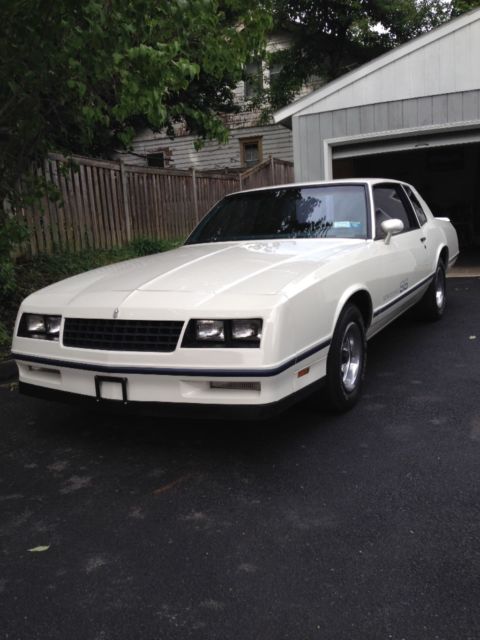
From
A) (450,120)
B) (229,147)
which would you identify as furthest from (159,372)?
(229,147)

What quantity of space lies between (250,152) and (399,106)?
42.5 feet

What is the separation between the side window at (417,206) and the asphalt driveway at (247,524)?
235 centimetres

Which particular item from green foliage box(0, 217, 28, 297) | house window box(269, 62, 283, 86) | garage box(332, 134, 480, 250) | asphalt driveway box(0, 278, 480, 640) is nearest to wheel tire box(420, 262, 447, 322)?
asphalt driveway box(0, 278, 480, 640)

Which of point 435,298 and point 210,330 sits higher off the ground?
point 210,330

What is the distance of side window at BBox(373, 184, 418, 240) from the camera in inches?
178

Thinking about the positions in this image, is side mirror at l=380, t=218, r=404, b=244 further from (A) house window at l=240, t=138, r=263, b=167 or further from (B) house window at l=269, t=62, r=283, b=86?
(A) house window at l=240, t=138, r=263, b=167

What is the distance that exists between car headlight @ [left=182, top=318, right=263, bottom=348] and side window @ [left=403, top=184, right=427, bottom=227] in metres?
3.54

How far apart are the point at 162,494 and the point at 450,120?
8.76 metres

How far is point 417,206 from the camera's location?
5.90 metres

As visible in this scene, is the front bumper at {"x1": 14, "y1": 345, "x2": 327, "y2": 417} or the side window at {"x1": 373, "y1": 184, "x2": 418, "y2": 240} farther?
the side window at {"x1": 373, "y1": 184, "x2": 418, "y2": 240}

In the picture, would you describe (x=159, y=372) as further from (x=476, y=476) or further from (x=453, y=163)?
(x=453, y=163)

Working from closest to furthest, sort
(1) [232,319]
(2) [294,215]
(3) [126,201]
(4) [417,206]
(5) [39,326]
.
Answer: (1) [232,319]
(5) [39,326]
(2) [294,215]
(4) [417,206]
(3) [126,201]

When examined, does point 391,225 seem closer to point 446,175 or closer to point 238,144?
point 446,175

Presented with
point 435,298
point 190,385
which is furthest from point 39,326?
point 435,298
